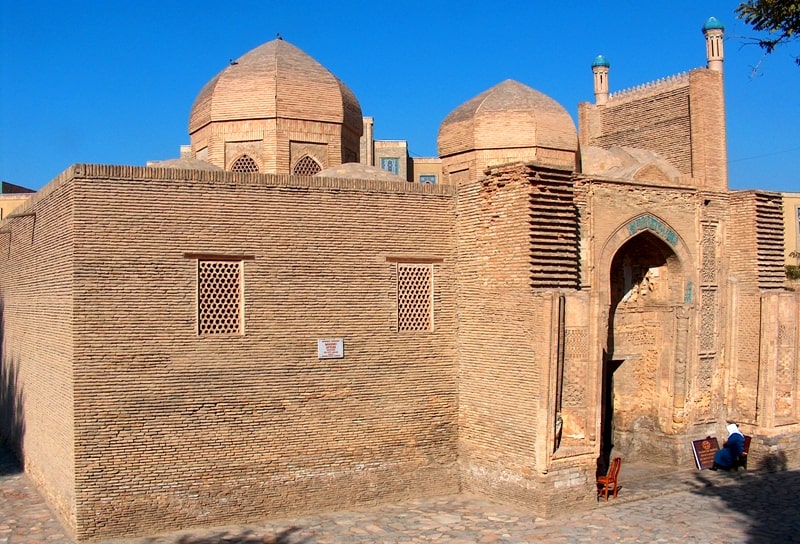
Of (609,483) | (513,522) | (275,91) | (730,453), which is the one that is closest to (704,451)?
(730,453)

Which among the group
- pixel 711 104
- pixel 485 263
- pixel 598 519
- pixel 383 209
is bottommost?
pixel 598 519

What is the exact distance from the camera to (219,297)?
10938 millimetres

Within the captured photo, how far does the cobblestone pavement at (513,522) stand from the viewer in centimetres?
1015

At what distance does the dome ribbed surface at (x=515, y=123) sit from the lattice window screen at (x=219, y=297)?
5.34 m

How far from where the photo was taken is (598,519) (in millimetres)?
10844

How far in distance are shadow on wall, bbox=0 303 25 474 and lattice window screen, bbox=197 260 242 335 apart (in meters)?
4.86

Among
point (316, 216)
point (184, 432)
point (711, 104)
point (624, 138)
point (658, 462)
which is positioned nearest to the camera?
point (184, 432)

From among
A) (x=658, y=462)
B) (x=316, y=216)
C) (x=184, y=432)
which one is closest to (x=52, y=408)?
(x=184, y=432)

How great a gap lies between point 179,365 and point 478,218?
4.44m

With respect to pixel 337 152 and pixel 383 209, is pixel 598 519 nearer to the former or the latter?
pixel 383 209

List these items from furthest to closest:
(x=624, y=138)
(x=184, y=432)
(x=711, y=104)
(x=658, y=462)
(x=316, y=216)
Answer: (x=624, y=138) → (x=711, y=104) → (x=658, y=462) → (x=316, y=216) → (x=184, y=432)

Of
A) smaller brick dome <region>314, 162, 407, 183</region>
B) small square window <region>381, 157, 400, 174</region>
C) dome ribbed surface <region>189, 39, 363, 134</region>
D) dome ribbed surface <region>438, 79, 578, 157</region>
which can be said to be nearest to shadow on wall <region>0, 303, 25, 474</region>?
dome ribbed surface <region>189, 39, 363, 134</region>

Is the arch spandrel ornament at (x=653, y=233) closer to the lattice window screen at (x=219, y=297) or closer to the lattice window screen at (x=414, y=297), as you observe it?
the lattice window screen at (x=414, y=297)

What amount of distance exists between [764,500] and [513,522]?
12.9 ft
